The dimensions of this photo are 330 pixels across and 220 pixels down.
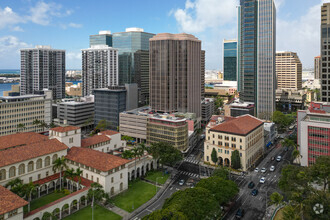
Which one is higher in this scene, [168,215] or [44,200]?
[168,215]

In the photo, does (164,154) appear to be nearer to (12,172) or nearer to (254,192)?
(254,192)

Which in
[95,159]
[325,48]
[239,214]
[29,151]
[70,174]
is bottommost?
[239,214]

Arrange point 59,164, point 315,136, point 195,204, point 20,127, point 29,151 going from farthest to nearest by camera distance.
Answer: point 20,127 < point 315,136 < point 29,151 < point 59,164 < point 195,204

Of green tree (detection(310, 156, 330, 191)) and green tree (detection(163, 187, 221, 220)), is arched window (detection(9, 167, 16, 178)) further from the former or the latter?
green tree (detection(310, 156, 330, 191))

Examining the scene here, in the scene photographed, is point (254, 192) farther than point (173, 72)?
No

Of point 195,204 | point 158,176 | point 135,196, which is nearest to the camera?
point 195,204

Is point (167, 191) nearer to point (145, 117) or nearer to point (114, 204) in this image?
point (114, 204)

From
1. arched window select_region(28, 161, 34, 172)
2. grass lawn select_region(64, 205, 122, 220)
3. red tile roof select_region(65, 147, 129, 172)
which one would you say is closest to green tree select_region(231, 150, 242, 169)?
red tile roof select_region(65, 147, 129, 172)

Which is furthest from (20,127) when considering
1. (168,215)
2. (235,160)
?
(168,215)
